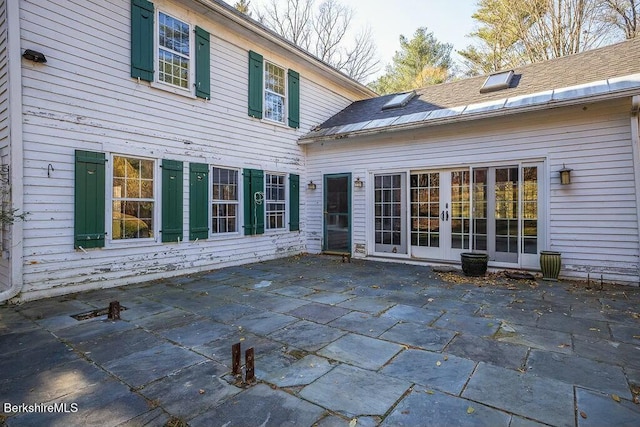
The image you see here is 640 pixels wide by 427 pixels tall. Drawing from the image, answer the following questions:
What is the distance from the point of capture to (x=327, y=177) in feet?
28.8

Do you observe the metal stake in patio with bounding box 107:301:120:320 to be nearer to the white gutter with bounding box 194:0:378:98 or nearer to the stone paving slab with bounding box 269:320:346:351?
the stone paving slab with bounding box 269:320:346:351

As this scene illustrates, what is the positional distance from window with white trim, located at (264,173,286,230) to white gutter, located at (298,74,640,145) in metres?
1.45

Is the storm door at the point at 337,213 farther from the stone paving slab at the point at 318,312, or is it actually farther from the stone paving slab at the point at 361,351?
the stone paving slab at the point at 361,351

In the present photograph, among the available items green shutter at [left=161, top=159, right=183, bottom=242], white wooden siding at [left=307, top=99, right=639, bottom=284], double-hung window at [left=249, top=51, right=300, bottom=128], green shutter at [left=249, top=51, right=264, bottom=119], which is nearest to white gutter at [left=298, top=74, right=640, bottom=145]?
white wooden siding at [left=307, top=99, right=639, bottom=284]

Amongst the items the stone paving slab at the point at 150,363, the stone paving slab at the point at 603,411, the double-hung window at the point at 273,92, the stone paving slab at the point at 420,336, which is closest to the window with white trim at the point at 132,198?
the double-hung window at the point at 273,92

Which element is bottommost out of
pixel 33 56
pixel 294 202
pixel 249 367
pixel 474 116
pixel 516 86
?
pixel 249 367

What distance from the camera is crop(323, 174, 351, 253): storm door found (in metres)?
8.44

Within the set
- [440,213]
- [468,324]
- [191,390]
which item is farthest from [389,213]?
[191,390]

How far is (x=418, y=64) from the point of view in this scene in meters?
18.4

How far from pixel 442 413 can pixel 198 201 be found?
555 centimetres

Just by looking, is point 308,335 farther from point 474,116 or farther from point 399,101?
point 399,101

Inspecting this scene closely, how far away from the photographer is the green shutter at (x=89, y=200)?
16.1ft

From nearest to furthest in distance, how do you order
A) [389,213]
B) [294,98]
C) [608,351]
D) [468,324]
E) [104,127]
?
[608,351], [468,324], [104,127], [389,213], [294,98]

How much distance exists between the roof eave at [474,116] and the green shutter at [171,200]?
11.5 feet
